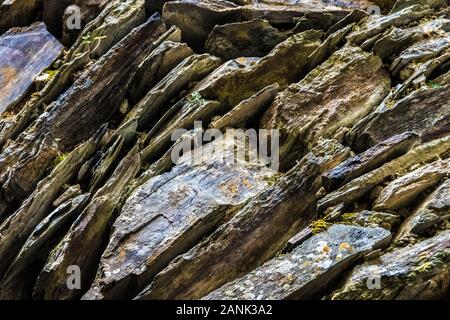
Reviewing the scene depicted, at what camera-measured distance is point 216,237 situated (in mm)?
13961

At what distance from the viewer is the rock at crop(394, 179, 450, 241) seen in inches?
493

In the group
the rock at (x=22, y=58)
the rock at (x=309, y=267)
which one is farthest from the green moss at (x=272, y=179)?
the rock at (x=22, y=58)

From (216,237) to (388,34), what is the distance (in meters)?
9.44

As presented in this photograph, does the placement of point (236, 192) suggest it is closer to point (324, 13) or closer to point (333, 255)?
point (333, 255)

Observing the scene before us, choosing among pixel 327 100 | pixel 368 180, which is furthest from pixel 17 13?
pixel 368 180

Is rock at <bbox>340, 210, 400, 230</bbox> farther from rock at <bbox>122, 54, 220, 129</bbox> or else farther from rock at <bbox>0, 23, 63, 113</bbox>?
rock at <bbox>0, 23, 63, 113</bbox>

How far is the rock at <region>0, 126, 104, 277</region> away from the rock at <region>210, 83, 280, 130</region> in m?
4.88

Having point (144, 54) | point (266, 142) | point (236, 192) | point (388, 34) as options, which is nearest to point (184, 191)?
point (236, 192)

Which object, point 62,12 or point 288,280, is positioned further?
point 62,12

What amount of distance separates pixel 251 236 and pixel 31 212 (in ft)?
22.6

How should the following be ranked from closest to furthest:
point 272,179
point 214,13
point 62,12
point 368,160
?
point 368,160 < point 272,179 < point 214,13 < point 62,12

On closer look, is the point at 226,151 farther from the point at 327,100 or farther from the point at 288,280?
the point at 288,280

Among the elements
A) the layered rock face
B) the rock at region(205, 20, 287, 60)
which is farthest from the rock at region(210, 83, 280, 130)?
the rock at region(205, 20, 287, 60)

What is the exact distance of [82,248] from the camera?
15203mm
